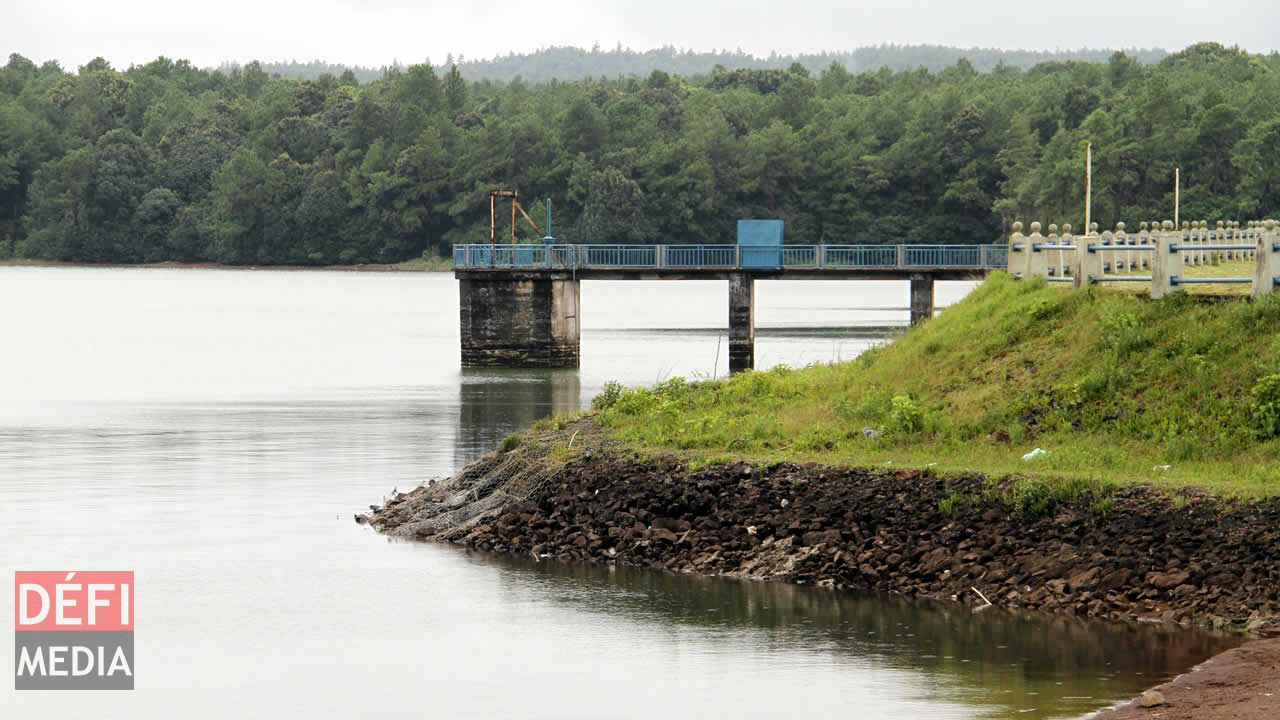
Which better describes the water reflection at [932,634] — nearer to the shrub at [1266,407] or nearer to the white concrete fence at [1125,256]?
the shrub at [1266,407]

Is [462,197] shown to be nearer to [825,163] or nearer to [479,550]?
[825,163]

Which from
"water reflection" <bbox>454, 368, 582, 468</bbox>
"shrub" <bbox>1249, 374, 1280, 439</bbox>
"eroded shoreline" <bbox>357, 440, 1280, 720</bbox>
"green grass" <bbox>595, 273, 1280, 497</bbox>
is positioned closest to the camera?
"eroded shoreline" <bbox>357, 440, 1280, 720</bbox>

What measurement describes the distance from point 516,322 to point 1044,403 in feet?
151

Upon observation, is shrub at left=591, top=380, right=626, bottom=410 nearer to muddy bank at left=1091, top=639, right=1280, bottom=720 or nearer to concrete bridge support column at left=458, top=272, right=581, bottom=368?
muddy bank at left=1091, top=639, right=1280, bottom=720

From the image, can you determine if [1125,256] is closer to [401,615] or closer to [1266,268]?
[1266,268]

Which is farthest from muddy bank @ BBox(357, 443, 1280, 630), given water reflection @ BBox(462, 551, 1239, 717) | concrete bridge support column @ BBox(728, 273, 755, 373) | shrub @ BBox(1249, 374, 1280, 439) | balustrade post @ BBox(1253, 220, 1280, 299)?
concrete bridge support column @ BBox(728, 273, 755, 373)

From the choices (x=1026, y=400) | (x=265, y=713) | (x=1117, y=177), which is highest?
(x=1117, y=177)

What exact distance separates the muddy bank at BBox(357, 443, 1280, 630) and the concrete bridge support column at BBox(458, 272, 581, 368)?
40132 millimetres

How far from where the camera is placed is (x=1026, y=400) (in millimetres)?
30875

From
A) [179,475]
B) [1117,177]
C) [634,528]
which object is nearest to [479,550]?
[634,528]

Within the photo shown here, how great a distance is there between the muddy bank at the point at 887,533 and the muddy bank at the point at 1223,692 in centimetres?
188

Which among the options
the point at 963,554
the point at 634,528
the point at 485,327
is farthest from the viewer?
the point at 485,327

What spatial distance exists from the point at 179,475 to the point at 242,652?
17.9m

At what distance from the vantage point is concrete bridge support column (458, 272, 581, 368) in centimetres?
7444
